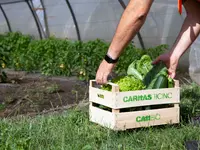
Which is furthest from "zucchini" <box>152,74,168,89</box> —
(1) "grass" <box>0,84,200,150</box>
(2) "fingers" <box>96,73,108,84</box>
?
(2) "fingers" <box>96,73,108,84</box>

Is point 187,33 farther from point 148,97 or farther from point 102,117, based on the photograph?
point 102,117

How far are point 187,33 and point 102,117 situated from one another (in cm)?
94

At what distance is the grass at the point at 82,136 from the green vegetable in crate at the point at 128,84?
333mm

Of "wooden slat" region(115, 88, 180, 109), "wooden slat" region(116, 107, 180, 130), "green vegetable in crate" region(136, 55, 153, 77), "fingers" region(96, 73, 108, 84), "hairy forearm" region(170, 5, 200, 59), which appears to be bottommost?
"wooden slat" region(116, 107, 180, 130)

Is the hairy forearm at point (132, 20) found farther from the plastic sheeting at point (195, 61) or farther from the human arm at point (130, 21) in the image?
the plastic sheeting at point (195, 61)

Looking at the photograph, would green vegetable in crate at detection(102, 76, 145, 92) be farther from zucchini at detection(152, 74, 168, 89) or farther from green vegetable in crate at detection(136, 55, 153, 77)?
green vegetable in crate at detection(136, 55, 153, 77)

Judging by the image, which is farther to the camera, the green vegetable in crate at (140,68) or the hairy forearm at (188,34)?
the green vegetable in crate at (140,68)

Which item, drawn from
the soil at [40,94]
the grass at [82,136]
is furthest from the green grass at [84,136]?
the soil at [40,94]

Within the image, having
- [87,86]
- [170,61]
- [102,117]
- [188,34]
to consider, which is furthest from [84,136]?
[87,86]

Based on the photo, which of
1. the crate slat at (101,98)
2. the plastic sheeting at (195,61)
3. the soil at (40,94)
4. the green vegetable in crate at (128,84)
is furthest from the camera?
the plastic sheeting at (195,61)

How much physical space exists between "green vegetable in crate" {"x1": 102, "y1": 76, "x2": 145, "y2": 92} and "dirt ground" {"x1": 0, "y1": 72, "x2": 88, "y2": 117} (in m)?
1.90

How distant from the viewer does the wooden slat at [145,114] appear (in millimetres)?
4340

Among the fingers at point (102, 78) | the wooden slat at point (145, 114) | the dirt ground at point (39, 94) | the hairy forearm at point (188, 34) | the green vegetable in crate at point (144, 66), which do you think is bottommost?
the dirt ground at point (39, 94)

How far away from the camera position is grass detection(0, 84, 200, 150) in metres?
4.05
